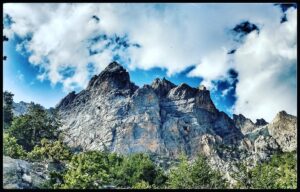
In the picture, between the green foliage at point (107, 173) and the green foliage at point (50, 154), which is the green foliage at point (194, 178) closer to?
the green foliage at point (107, 173)

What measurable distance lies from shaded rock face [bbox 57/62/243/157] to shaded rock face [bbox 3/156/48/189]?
272 ft

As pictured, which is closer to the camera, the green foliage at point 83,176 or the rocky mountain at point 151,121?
the green foliage at point 83,176

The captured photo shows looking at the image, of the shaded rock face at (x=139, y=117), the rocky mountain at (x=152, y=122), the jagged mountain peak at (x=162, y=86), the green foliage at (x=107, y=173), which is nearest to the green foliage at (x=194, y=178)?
the green foliage at (x=107, y=173)

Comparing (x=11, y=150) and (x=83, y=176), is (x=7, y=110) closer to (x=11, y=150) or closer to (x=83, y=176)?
(x=11, y=150)

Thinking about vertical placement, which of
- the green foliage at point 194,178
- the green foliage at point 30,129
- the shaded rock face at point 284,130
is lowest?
the green foliage at point 194,178

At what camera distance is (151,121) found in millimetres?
120750

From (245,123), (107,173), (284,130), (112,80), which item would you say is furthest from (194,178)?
(245,123)

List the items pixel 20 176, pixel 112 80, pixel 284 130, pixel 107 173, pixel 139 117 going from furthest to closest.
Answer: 1. pixel 112 80
2. pixel 284 130
3. pixel 139 117
4. pixel 107 173
5. pixel 20 176

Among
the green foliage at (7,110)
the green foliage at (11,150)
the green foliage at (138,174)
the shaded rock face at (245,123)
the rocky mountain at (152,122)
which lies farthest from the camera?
the shaded rock face at (245,123)

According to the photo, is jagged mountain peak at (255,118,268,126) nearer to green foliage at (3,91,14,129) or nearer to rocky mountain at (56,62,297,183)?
rocky mountain at (56,62,297,183)

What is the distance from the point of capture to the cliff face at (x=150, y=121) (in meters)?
117

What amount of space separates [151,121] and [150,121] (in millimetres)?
459

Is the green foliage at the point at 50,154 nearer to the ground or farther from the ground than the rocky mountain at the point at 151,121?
nearer to the ground

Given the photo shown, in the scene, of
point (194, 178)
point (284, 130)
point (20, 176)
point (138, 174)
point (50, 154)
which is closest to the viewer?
point (20, 176)
